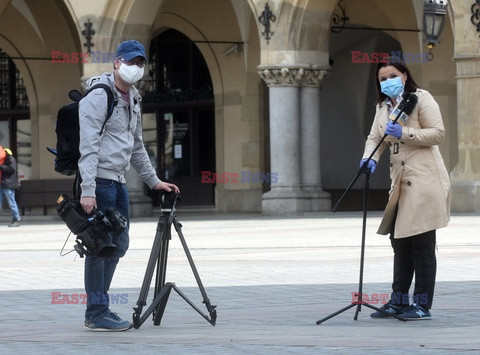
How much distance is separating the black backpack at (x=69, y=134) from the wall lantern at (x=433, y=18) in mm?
13399

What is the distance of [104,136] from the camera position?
345 inches

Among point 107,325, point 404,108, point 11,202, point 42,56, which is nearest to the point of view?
point 107,325

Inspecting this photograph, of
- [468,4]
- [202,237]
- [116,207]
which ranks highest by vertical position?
[468,4]

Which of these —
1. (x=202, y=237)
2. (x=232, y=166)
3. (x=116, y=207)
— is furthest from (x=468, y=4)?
(x=116, y=207)

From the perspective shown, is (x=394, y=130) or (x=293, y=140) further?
(x=293, y=140)

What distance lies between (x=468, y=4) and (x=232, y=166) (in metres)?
9.64

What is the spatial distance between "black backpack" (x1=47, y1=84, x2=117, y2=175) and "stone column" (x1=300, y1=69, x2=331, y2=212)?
1704 centimetres

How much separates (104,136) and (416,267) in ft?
7.00

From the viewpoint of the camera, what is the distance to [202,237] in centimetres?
1872

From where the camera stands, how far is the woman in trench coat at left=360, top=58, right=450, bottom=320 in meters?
8.95

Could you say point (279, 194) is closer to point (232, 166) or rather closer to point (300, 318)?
point (232, 166)

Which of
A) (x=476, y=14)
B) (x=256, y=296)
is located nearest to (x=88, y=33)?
(x=476, y=14)

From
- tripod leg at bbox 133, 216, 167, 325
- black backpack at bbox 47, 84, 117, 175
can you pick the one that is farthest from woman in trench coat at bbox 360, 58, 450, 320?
black backpack at bbox 47, 84, 117, 175

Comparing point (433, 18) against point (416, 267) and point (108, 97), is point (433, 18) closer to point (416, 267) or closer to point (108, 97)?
point (416, 267)
